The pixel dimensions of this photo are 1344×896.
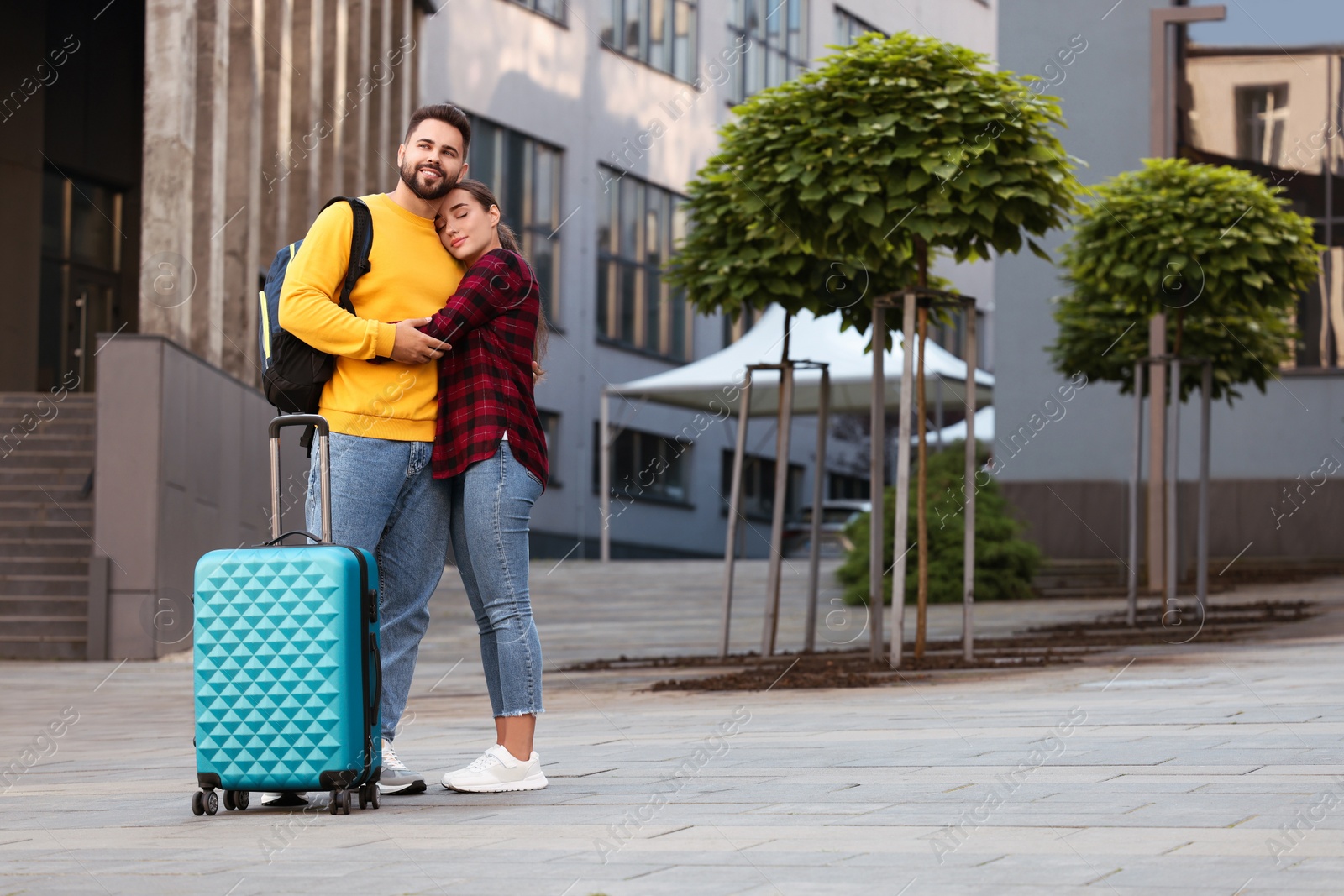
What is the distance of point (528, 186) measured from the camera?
36.5 m

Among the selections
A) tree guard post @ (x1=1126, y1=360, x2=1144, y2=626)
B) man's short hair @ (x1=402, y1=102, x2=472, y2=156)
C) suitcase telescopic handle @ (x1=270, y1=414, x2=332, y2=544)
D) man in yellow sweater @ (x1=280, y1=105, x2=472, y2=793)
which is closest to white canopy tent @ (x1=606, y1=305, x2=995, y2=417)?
tree guard post @ (x1=1126, y1=360, x2=1144, y2=626)

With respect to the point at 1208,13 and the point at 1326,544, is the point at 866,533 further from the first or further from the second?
the point at 1326,544

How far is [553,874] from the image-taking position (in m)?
3.50

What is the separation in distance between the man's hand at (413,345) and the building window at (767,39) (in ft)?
127

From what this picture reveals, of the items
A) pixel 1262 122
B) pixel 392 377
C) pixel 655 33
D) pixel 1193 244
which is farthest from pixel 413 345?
pixel 655 33

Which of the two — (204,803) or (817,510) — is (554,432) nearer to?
(817,510)

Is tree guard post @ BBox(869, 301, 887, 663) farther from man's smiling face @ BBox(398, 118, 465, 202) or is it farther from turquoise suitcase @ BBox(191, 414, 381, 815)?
turquoise suitcase @ BBox(191, 414, 381, 815)

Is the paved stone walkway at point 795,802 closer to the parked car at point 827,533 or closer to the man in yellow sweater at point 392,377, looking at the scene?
the man in yellow sweater at point 392,377

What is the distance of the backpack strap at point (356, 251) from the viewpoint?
16.1ft

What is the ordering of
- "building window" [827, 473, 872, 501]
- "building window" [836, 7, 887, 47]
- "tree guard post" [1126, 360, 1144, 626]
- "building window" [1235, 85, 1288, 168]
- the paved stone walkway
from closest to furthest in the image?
1. the paved stone walkway
2. "tree guard post" [1126, 360, 1144, 626]
3. "building window" [1235, 85, 1288, 168]
4. "building window" [836, 7, 887, 47]
5. "building window" [827, 473, 872, 501]

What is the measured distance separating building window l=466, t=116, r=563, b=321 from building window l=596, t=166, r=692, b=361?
1.85 meters

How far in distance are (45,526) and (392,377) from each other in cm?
1120

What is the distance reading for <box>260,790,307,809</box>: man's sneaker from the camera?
4.77 metres

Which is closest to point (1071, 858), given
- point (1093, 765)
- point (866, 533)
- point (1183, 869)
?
point (1183, 869)
